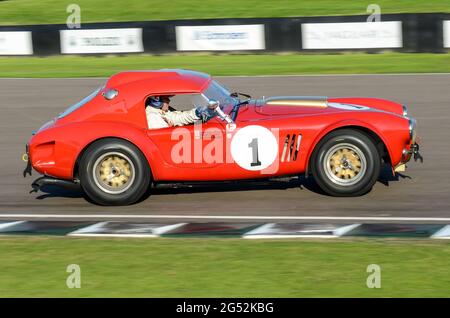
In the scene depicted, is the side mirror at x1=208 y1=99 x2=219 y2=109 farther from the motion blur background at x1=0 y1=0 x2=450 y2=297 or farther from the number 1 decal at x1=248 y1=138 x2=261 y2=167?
the motion blur background at x1=0 y1=0 x2=450 y2=297

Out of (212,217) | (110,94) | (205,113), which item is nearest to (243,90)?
(110,94)

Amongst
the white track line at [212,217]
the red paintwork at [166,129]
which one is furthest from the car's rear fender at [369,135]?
the white track line at [212,217]

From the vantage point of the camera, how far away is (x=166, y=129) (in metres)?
9.76

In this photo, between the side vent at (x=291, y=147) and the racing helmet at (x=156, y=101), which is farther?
the racing helmet at (x=156, y=101)

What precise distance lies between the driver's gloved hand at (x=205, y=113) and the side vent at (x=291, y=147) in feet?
2.84

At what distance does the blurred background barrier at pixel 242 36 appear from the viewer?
2342 cm

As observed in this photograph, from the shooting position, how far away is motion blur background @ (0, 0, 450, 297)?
711cm

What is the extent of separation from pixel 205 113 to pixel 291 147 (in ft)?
3.38

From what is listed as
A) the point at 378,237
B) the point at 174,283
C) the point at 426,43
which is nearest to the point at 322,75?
the point at 426,43

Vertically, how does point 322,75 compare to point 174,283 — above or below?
above

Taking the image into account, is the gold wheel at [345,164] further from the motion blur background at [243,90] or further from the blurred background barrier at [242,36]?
the blurred background barrier at [242,36]

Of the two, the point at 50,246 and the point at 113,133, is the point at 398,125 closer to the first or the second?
the point at 113,133

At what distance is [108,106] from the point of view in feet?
32.7
